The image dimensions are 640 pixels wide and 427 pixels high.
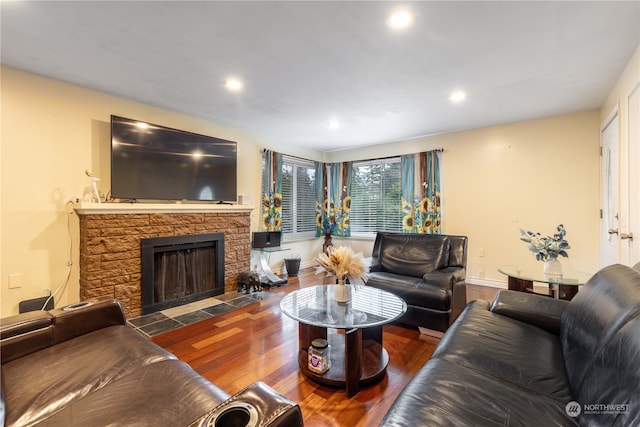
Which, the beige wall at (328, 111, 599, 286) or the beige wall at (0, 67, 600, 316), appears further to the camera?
the beige wall at (328, 111, 599, 286)

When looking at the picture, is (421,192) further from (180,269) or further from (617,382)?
(617,382)

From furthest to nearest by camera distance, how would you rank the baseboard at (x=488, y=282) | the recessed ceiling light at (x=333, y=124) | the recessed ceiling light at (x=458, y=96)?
1. the baseboard at (x=488, y=282)
2. the recessed ceiling light at (x=333, y=124)
3. the recessed ceiling light at (x=458, y=96)

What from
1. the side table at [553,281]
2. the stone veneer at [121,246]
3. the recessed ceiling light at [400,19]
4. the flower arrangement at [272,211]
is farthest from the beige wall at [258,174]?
the recessed ceiling light at [400,19]

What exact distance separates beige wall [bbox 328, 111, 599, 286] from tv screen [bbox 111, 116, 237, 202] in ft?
10.9

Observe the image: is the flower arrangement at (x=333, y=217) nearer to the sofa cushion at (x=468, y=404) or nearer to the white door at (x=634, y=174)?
the white door at (x=634, y=174)

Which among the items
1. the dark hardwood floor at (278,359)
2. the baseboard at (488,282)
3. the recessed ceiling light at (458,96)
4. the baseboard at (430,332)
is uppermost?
the recessed ceiling light at (458,96)

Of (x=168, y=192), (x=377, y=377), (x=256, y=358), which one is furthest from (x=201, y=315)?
(x=377, y=377)

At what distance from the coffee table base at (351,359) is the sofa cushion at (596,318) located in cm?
105

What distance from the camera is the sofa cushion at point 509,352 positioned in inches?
49.4

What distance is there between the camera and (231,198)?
4.12 metres

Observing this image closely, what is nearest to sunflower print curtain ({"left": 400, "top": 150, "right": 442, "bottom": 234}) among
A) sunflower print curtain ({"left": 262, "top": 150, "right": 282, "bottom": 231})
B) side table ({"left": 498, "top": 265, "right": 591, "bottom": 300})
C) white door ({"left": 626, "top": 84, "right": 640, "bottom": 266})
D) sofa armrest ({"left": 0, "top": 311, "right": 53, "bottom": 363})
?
side table ({"left": 498, "top": 265, "right": 591, "bottom": 300})

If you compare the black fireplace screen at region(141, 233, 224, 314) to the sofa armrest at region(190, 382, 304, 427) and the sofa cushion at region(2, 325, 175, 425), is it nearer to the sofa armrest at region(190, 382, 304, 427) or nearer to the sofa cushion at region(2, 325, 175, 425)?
the sofa cushion at region(2, 325, 175, 425)

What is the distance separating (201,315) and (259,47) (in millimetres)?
2761

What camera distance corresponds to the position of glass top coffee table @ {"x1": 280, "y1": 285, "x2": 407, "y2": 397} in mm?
1793
